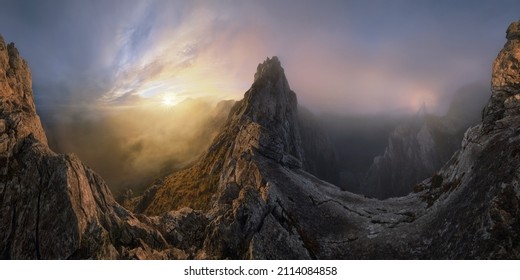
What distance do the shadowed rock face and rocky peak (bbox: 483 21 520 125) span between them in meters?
0.28

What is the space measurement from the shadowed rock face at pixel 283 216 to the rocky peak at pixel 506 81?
0.93ft

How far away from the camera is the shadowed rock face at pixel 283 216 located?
35625mm

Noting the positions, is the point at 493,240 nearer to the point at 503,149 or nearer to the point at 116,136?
Result: the point at 503,149

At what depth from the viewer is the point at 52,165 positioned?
135 ft

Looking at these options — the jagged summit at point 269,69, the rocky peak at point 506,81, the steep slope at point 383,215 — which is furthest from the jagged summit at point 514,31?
the jagged summit at point 269,69

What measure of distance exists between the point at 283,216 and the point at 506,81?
5640cm

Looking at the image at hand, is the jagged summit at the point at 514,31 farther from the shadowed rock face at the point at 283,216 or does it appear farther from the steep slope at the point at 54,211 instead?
the steep slope at the point at 54,211

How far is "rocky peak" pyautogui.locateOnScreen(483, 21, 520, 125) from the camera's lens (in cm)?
6342

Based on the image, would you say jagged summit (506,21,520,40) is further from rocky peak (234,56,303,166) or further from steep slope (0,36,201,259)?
steep slope (0,36,201,259)

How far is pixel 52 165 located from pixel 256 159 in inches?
1858

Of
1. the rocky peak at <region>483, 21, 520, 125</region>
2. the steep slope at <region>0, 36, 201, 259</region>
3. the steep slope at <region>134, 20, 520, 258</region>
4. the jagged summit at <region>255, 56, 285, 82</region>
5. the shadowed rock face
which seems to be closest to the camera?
the steep slope at <region>0, 36, 201, 259</region>

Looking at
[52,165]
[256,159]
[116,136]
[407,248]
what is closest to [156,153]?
[116,136]

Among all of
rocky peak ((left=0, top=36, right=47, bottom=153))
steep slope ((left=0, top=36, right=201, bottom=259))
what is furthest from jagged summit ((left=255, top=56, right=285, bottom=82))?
steep slope ((left=0, top=36, right=201, bottom=259))
